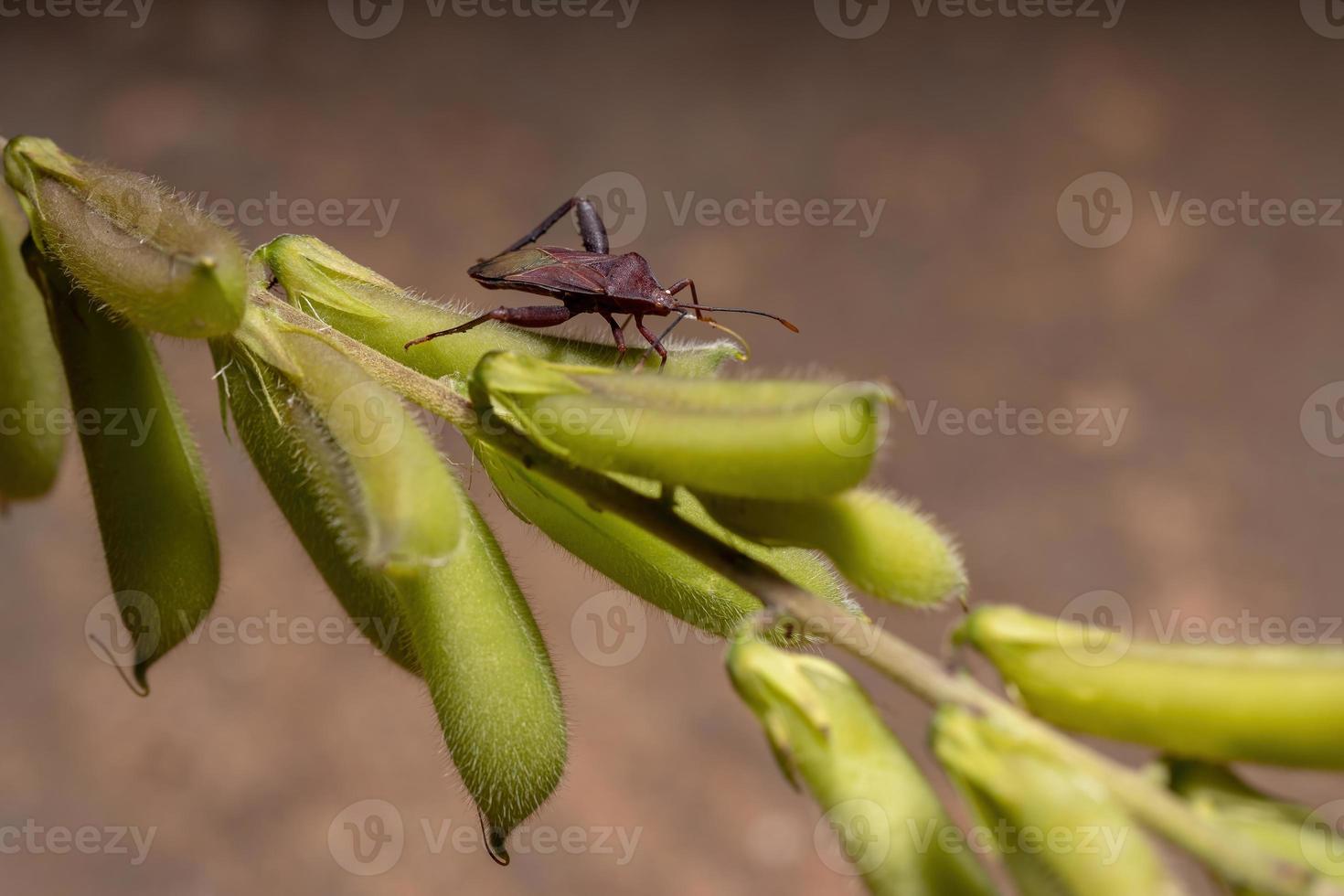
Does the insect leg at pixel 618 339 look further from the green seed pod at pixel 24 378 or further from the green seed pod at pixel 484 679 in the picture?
the green seed pod at pixel 24 378

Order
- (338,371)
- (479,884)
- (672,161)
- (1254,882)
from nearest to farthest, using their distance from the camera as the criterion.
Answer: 1. (1254,882)
2. (338,371)
3. (479,884)
4. (672,161)

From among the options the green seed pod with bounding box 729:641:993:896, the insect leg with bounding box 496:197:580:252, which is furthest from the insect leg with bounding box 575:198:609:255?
the green seed pod with bounding box 729:641:993:896

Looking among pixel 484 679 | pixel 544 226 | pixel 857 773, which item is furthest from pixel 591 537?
pixel 544 226

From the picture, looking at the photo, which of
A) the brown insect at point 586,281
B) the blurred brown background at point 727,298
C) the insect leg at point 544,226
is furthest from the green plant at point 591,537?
the blurred brown background at point 727,298

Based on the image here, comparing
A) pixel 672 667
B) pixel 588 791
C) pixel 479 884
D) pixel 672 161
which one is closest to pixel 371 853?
pixel 479 884

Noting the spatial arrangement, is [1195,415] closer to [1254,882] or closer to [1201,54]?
[1201,54]

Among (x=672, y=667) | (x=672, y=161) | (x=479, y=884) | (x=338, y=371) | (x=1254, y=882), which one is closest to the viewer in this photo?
(x=1254, y=882)

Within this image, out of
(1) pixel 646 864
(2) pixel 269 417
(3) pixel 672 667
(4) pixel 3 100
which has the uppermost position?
(2) pixel 269 417

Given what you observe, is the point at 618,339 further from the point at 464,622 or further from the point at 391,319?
the point at 464,622

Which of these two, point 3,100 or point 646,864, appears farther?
point 3,100
